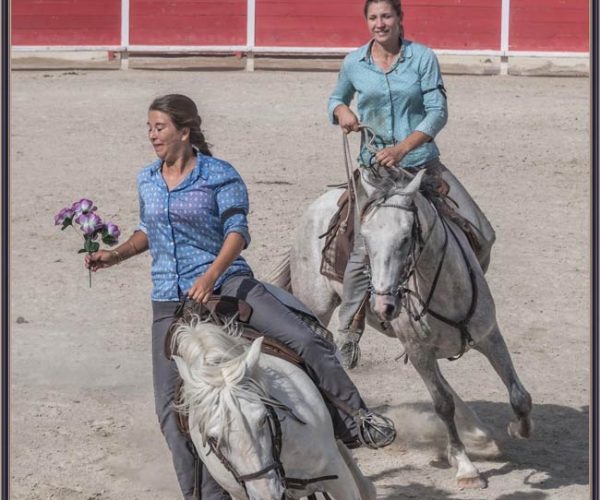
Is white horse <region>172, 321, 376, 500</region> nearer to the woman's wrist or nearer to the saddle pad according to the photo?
the woman's wrist

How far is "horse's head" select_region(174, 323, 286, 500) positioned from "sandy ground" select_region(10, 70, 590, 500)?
215cm

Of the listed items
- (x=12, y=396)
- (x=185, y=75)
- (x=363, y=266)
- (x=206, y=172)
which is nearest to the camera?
(x=206, y=172)

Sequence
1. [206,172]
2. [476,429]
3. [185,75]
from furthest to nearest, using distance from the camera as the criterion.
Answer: [185,75]
[476,429]
[206,172]

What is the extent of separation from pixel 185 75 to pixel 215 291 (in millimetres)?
12564

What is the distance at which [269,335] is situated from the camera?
17.1 ft

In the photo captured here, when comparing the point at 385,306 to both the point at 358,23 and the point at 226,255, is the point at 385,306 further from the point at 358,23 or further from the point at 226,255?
the point at 358,23

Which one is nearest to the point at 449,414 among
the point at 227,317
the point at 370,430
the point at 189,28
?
the point at 370,430

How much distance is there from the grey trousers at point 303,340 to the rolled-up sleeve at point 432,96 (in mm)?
1579

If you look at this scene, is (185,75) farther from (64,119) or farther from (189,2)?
(64,119)

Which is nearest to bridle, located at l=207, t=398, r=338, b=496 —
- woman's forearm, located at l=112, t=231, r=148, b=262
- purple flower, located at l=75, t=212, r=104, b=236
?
woman's forearm, located at l=112, t=231, r=148, b=262

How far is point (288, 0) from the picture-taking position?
60.5 feet

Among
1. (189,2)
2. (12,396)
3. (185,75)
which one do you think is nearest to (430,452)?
(12,396)

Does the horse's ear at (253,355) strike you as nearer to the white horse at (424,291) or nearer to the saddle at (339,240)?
the white horse at (424,291)

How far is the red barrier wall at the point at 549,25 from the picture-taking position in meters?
17.7
